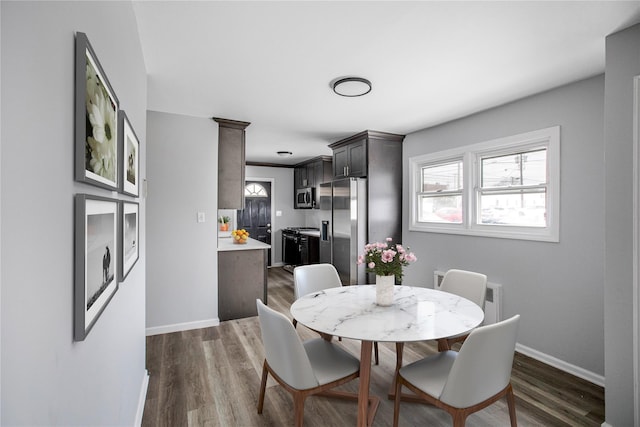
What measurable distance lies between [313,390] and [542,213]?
2.68 metres

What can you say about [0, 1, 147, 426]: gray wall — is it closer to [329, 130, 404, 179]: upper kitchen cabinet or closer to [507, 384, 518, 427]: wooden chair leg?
[507, 384, 518, 427]: wooden chair leg

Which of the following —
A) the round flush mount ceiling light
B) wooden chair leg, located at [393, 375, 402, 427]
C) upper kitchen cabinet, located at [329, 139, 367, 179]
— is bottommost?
wooden chair leg, located at [393, 375, 402, 427]

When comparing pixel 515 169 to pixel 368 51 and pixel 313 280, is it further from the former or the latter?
pixel 313 280

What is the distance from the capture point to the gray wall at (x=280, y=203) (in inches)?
294

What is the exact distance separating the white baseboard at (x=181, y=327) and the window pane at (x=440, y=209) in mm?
2954

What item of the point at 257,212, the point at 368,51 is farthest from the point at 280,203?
the point at 368,51

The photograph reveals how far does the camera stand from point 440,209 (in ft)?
13.5

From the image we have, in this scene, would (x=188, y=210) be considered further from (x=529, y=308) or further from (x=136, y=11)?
(x=529, y=308)

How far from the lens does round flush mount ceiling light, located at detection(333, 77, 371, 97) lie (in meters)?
2.61

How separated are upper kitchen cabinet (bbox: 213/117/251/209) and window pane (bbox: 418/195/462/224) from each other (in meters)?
2.43

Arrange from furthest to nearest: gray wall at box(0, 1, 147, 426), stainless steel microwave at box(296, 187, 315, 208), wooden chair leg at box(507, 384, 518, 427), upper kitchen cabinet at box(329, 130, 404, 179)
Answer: stainless steel microwave at box(296, 187, 315, 208)
upper kitchen cabinet at box(329, 130, 404, 179)
wooden chair leg at box(507, 384, 518, 427)
gray wall at box(0, 1, 147, 426)

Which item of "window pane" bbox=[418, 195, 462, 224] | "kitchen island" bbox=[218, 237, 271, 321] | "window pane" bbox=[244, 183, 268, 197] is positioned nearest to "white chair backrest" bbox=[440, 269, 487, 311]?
"window pane" bbox=[418, 195, 462, 224]

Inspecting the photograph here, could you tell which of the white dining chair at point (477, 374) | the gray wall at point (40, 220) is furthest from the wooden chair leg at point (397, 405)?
the gray wall at point (40, 220)

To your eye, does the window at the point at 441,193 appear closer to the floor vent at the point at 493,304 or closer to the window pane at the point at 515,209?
the window pane at the point at 515,209
